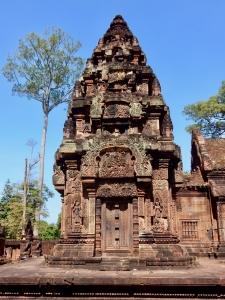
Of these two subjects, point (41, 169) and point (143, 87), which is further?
point (41, 169)

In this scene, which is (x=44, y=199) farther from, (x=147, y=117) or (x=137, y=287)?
(x=137, y=287)

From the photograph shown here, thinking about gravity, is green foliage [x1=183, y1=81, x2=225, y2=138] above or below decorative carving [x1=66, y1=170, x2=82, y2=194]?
above

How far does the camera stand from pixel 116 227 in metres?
8.26

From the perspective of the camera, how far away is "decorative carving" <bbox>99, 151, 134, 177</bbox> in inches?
330

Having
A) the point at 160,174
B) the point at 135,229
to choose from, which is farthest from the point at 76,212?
the point at 160,174

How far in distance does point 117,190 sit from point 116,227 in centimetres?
98

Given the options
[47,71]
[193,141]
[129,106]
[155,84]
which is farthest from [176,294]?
[47,71]

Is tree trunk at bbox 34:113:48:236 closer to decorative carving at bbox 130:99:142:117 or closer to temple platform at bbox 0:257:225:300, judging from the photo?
decorative carving at bbox 130:99:142:117

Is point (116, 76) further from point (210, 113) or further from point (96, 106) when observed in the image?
point (210, 113)

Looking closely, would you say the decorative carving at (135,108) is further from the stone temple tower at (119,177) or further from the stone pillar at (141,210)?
the stone pillar at (141,210)

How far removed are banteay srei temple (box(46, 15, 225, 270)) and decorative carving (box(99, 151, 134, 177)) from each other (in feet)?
0.09

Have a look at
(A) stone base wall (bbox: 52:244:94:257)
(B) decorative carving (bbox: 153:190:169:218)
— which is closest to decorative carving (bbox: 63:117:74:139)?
(B) decorative carving (bbox: 153:190:169:218)

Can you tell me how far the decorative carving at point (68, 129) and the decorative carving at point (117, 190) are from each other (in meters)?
2.05

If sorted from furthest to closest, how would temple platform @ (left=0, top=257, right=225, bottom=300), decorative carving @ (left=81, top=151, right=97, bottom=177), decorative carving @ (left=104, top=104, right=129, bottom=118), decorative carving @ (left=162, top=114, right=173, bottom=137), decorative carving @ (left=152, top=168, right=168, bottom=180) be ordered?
decorative carving @ (left=162, top=114, right=173, bottom=137)
decorative carving @ (left=104, top=104, right=129, bottom=118)
decorative carving @ (left=152, top=168, right=168, bottom=180)
decorative carving @ (left=81, top=151, right=97, bottom=177)
temple platform @ (left=0, top=257, right=225, bottom=300)
